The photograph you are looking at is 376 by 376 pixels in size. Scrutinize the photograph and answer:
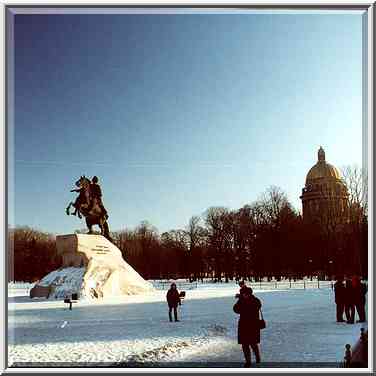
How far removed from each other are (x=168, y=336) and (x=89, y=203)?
42.4ft

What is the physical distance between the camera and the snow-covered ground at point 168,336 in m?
8.85

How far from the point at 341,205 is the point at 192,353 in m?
21.1

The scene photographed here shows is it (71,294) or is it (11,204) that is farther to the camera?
(71,294)

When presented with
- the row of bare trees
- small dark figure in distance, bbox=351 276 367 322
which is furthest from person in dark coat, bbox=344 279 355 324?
the row of bare trees

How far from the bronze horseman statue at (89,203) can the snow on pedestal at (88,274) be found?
84cm

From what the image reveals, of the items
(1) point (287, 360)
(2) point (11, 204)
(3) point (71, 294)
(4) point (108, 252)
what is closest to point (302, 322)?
(1) point (287, 360)

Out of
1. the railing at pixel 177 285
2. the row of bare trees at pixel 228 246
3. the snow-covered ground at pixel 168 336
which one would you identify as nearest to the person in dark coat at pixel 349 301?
the snow-covered ground at pixel 168 336

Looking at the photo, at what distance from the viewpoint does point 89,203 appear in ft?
74.1

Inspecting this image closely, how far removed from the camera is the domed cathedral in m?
27.6

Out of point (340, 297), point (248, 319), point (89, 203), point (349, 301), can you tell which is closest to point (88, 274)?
point (89, 203)

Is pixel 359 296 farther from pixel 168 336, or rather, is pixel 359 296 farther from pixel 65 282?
pixel 65 282

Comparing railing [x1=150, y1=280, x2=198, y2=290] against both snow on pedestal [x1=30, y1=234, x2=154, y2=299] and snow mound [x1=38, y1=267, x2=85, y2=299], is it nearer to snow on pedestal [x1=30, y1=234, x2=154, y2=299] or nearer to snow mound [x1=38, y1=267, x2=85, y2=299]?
snow on pedestal [x1=30, y1=234, x2=154, y2=299]

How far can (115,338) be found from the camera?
10281mm

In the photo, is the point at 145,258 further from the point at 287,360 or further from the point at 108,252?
the point at 287,360
